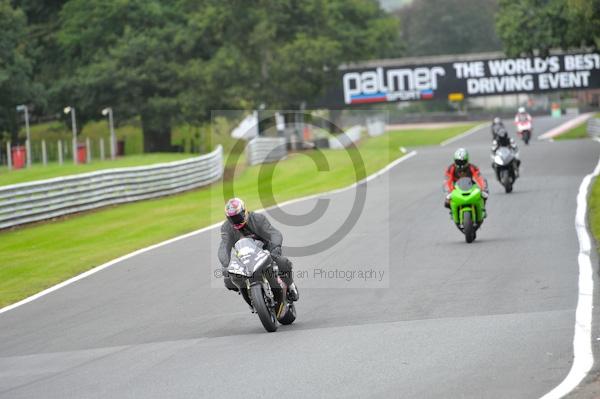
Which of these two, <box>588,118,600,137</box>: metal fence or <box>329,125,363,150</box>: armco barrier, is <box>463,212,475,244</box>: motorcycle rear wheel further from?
<box>588,118,600,137</box>: metal fence

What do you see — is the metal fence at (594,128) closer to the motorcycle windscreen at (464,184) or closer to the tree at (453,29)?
the motorcycle windscreen at (464,184)

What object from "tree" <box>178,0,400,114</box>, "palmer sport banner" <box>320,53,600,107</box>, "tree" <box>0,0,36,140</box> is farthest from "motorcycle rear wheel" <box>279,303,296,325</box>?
"palmer sport banner" <box>320,53,600,107</box>

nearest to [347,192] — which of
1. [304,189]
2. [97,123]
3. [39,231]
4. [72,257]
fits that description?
[304,189]

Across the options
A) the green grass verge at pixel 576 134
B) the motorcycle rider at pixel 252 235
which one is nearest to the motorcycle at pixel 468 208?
the motorcycle rider at pixel 252 235

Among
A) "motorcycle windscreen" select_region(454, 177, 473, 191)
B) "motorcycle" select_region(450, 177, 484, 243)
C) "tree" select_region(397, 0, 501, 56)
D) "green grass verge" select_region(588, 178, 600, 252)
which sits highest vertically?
"tree" select_region(397, 0, 501, 56)

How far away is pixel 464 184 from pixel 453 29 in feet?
370

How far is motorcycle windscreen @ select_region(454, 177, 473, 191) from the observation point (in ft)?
61.7

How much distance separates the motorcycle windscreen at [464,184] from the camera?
18.8m

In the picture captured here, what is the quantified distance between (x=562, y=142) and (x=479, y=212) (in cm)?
3081

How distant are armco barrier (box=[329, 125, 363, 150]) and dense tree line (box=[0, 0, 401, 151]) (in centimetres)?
315

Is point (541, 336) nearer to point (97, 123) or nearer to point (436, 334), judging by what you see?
point (436, 334)

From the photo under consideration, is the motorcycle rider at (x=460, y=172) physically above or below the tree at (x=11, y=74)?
below

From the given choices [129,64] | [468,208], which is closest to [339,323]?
[468,208]

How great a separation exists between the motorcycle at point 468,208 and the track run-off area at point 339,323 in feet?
0.96
